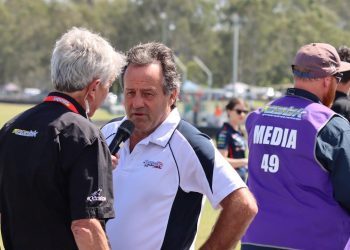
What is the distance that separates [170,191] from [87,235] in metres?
0.71

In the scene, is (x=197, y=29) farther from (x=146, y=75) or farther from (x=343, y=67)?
(x=146, y=75)

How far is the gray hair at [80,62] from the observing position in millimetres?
3273

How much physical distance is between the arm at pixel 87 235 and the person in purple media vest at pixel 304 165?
5.41ft

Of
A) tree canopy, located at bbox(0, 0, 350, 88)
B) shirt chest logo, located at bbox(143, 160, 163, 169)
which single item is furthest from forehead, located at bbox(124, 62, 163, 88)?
tree canopy, located at bbox(0, 0, 350, 88)

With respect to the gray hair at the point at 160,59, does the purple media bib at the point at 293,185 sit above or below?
below

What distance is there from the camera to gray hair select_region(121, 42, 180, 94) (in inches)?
153

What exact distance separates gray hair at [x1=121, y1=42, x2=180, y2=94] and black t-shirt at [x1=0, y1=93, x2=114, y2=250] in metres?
0.68

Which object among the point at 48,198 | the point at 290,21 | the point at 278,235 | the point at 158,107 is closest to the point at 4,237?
the point at 48,198

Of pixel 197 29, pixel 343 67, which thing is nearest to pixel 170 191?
pixel 343 67

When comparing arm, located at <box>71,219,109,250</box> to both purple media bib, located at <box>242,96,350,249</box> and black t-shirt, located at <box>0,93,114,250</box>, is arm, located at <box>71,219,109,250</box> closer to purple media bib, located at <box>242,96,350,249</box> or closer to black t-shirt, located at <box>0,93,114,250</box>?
black t-shirt, located at <box>0,93,114,250</box>

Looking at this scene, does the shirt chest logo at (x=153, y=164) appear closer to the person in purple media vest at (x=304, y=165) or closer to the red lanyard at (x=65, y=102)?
the red lanyard at (x=65, y=102)

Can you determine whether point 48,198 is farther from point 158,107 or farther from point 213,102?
point 213,102

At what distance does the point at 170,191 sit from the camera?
3.71 meters

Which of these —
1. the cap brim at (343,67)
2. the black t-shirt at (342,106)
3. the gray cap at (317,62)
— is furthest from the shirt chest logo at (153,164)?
the black t-shirt at (342,106)
